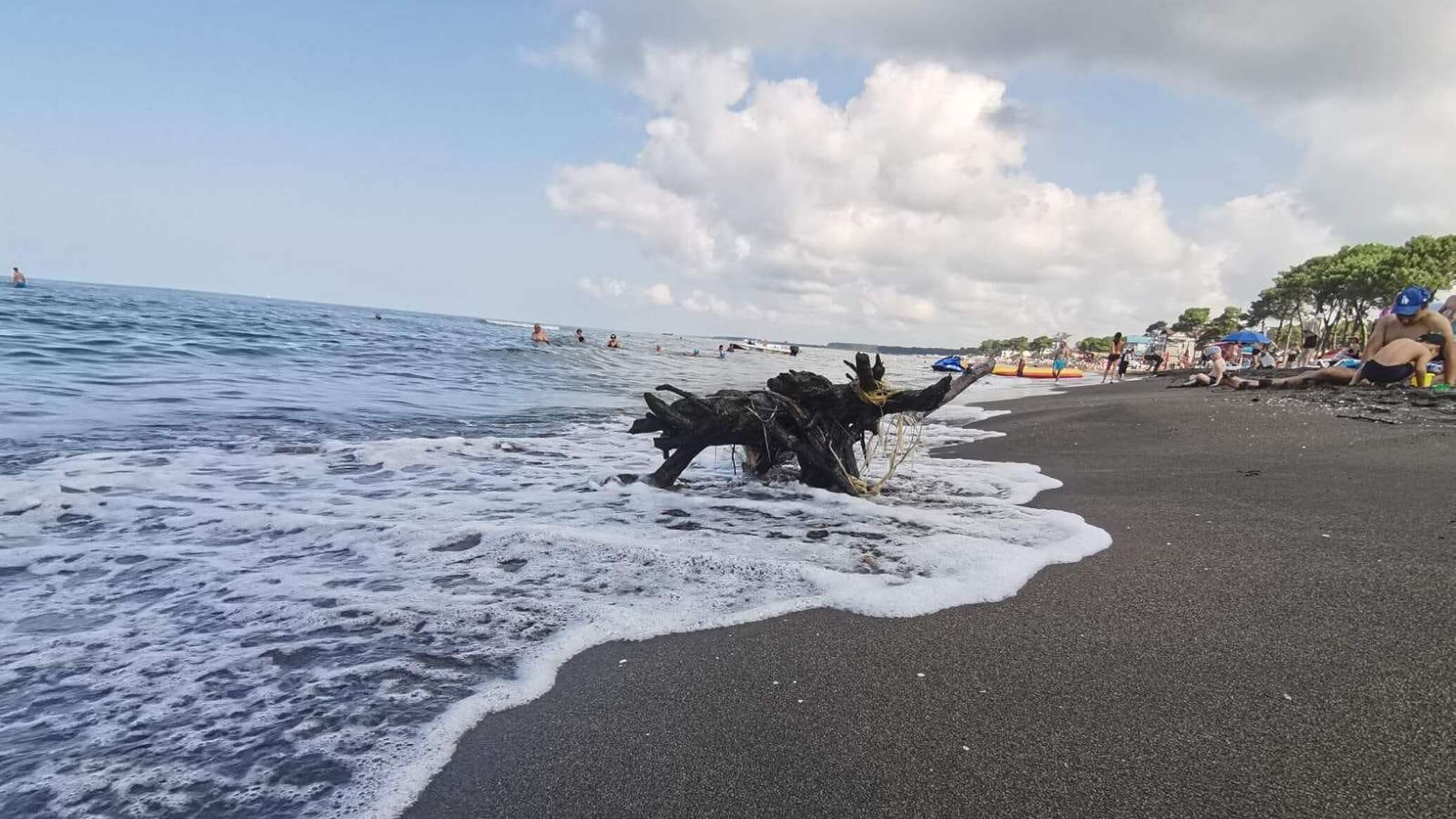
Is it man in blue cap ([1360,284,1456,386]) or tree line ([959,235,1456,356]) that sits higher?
tree line ([959,235,1456,356])

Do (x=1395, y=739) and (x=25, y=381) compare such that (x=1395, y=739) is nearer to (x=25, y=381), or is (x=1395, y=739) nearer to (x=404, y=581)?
(x=404, y=581)

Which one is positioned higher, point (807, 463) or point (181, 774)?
point (807, 463)

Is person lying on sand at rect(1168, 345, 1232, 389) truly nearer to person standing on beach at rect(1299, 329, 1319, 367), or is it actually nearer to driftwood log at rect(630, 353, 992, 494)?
driftwood log at rect(630, 353, 992, 494)

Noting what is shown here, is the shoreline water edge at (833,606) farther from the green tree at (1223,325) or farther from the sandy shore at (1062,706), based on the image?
the green tree at (1223,325)

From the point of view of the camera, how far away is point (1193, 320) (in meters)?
76.9

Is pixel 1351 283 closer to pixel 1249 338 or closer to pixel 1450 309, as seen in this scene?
pixel 1249 338

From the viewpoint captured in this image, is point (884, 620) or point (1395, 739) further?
point (884, 620)

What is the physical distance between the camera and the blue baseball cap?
9.25 metres

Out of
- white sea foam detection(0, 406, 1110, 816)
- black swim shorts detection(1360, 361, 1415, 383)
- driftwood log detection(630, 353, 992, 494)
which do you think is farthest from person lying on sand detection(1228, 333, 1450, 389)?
driftwood log detection(630, 353, 992, 494)

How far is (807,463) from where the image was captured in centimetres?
679

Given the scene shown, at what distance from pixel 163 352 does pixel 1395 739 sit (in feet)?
85.4

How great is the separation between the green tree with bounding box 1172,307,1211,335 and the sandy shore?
90.3 meters

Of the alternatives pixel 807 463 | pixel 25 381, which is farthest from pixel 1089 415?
pixel 25 381

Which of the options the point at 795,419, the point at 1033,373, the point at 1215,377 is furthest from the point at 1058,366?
the point at 795,419
